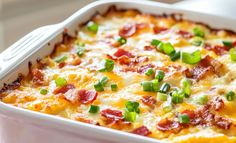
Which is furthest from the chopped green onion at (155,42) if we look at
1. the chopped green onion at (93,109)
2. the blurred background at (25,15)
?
the blurred background at (25,15)

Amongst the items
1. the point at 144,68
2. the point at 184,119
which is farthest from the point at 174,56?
the point at 184,119

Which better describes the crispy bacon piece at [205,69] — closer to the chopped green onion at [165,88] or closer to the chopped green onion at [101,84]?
the chopped green onion at [165,88]

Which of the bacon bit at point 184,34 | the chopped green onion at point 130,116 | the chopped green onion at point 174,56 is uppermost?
the bacon bit at point 184,34

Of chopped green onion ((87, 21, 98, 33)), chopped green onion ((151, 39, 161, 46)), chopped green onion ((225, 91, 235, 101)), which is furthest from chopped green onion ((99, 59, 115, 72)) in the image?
chopped green onion ((225, 91, 235, 101))

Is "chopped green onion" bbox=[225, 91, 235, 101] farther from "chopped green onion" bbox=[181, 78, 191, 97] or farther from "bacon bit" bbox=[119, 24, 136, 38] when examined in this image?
"bacon bit" bbox=[119, 24, 136, 38]

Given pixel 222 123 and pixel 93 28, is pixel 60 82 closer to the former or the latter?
pixel 93 28

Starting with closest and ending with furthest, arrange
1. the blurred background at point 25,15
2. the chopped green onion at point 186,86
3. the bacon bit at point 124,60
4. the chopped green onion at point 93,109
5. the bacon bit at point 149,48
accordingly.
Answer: the chopped green onion at point 93,109 < the chopped green onion at point 186,86 < the bacon bit at point 124,60 < the bacon bit at point 149,48 < the blurred background at point 25,15
